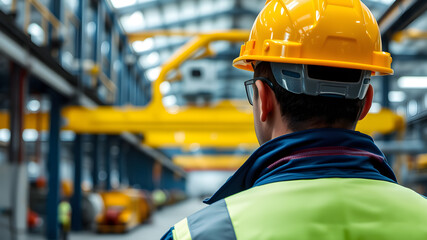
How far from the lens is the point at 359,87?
1.38 metres

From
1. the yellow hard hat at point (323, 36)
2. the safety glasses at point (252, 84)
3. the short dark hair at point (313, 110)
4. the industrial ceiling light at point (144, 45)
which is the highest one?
the industrial ceiling light at point (144, 45)

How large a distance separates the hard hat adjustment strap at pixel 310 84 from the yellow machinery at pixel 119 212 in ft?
41.7

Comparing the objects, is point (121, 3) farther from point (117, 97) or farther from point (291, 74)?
point (291, 74)

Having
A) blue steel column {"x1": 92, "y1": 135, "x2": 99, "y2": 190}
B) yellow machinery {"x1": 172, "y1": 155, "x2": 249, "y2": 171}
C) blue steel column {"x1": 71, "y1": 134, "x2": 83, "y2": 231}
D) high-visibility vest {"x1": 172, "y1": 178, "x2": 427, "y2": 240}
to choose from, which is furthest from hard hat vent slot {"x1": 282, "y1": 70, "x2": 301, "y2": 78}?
yellow machinery {"x1": 172, "y1": 155, "x2": 249, "y2": 171}

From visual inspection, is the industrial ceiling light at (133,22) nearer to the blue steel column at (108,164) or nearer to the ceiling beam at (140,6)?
the ceiling beam at (140,6)

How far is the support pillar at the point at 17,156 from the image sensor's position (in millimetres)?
7672

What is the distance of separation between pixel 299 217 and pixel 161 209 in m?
26.9

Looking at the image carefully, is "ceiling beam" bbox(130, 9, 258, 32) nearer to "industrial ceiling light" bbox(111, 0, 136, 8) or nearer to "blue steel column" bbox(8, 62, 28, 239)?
"industrial ceiling light" bbox(111, 0, 136, 8)

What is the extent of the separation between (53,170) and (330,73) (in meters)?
10.6

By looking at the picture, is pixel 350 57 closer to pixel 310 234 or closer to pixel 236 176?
pixel 236 176

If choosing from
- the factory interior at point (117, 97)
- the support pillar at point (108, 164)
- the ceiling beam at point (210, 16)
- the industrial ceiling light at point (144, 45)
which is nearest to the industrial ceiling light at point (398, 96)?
the factory interior at point (117, 97)

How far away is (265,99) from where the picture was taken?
1.37 meters

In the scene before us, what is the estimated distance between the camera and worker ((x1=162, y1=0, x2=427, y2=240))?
1.07m

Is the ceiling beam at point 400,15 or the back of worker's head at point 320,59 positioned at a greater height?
the ceiling beam at point 400,15
